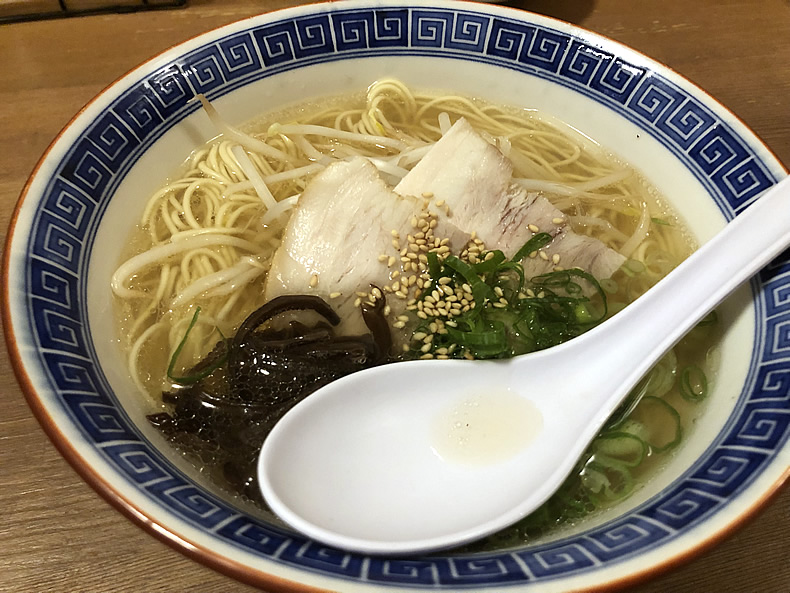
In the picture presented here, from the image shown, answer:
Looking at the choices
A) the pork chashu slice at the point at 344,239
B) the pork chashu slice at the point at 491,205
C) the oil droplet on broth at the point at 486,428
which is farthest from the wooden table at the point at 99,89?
the pork chashu slice at the point at 491,205

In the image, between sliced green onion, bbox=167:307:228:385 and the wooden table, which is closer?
the wooden table

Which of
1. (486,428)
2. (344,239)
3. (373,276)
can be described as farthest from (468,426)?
(344,239)

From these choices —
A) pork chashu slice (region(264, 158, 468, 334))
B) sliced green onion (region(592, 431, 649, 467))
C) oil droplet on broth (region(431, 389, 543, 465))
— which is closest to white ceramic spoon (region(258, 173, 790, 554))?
oil droplet on broth (region(431, 389, 543, 465))

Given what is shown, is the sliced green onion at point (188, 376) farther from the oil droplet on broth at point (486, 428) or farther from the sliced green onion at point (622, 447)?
the sliced green onion at point (622, 447)

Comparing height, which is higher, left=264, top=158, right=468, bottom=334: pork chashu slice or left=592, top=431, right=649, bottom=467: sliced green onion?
left=264, top=158, right=468, bottom=334: pork chashu slice

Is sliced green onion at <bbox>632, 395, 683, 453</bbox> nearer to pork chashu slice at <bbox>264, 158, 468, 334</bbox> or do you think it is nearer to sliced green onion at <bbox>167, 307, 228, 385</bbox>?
pork chashu slice at <bbox>264, 158, 468, 334</bbox>

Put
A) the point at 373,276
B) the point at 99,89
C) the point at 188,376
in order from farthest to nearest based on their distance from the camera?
the point at 99,89 < the point at 373,276 < the point at 188,376

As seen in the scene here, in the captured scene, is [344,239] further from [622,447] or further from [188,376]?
[622,447]
